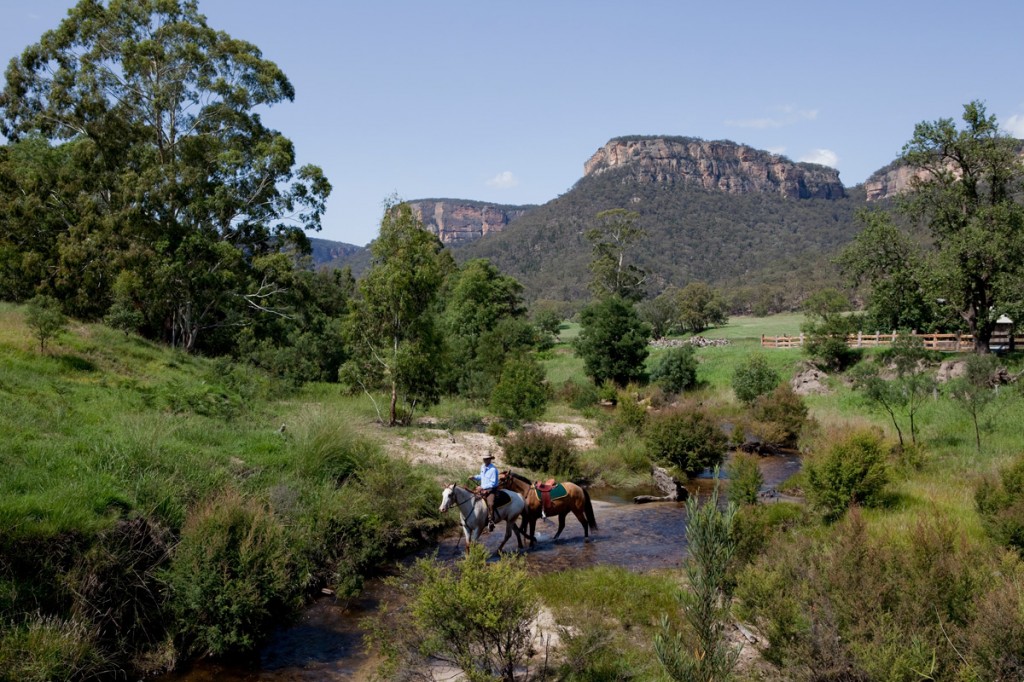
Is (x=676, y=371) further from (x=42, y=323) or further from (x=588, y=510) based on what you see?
(x=42, y=323)

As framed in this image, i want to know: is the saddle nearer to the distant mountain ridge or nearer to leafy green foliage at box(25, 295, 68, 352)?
leafy green foliage at box(25, 295, 68, 352)

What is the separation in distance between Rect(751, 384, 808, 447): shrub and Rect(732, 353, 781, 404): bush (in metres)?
5.74

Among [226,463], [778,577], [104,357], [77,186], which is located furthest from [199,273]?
[778,577]

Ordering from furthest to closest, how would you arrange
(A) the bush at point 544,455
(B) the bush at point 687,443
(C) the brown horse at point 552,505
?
(B) the bush at point 687,443 → (A) the bush at point 544,455 → (C) the brown horse at point 552,505

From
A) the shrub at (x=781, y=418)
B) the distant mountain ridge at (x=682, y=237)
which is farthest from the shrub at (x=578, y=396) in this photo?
the distant mountain ridge at (x=682, y=237)

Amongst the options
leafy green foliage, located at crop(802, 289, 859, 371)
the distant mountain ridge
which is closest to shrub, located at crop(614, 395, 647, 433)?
leafy green foliage, located at crop(802, 289, 859, 371)

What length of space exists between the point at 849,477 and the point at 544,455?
967cm

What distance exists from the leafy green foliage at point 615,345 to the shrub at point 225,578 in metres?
37.0

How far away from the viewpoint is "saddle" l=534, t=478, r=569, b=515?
1426cm

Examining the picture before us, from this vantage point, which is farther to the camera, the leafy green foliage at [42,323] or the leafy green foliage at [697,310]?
the leafy green foliage at [697,310]

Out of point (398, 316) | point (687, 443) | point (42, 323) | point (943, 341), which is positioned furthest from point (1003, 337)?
point (42, 323)

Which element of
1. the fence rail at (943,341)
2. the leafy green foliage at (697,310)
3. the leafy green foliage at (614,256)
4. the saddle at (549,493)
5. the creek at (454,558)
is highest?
the leafy green foliage at (614,256)

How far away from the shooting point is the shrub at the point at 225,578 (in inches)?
347

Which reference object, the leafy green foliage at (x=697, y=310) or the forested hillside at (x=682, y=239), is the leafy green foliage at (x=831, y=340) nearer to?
the leafy green foliage at (x=697, y=310)
